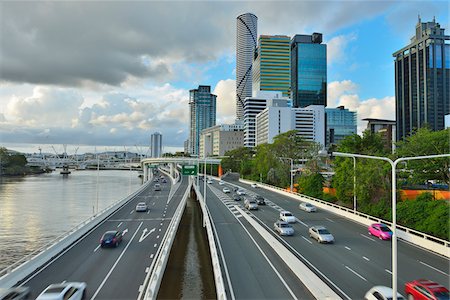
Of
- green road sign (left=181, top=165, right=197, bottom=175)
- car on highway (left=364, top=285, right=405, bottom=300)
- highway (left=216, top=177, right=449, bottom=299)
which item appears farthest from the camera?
green road sign (left=181, top=165, right=197, bottom=175)

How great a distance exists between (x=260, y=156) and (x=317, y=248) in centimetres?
6947

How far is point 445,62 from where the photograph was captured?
187250 mm

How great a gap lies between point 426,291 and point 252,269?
11.0 metres

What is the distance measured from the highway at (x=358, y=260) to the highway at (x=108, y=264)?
42.0ft

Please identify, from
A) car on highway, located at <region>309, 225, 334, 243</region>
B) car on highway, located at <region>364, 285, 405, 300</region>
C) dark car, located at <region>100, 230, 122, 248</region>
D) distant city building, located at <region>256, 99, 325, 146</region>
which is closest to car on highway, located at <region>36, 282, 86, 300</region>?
dark car, located at <region>100, 230, 122, 248</region>

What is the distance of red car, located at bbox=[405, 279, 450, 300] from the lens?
57.2 feet

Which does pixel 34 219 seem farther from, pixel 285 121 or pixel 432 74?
pixel 432 74

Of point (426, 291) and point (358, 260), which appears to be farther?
point (358, 260)

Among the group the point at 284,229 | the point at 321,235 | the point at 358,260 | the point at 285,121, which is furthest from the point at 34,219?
the point at 285,121

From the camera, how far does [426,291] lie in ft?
58.9

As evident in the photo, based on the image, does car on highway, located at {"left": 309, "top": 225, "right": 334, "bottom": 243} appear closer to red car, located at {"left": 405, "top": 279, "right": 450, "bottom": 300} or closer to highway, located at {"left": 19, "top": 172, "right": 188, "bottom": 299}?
red car, located at {"left": 405, "top": 279, "right": 450, "bottom": 300}

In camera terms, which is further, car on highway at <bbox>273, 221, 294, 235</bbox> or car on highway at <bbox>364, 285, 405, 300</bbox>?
car on highway at <bbox>273, 221, 294, 235</bbox>

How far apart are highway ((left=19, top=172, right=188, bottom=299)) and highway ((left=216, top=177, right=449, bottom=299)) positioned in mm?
12788

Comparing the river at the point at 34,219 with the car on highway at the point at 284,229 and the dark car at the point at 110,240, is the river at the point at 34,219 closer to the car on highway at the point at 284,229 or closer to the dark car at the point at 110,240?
the dark car at the point at 110,240
